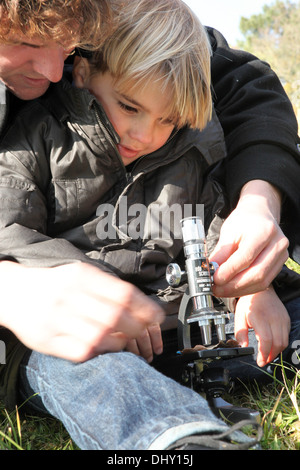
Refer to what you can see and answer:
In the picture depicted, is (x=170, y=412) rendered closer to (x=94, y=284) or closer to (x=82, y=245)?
(x=94, y=284)

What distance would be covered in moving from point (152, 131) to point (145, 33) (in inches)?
15.2

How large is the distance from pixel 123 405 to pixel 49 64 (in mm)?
1278

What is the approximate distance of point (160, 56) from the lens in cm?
221

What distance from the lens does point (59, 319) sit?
1453mm

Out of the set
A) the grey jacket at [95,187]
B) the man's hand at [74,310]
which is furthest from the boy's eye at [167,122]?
the man's hand at [74,310]

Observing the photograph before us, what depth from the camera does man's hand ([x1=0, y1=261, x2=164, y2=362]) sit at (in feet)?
4.55

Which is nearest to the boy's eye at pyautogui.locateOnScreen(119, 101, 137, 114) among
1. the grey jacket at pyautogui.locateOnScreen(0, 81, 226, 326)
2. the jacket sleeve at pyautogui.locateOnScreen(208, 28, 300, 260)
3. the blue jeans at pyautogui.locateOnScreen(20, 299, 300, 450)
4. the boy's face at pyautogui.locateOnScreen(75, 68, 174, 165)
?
the boy's face at pyautogui.locateOnScreen(75, 68, 174, 165)

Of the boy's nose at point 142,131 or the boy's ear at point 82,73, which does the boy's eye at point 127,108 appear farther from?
the boy's ear at point 82,73

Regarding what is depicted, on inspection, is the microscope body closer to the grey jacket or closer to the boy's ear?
the grey jacket

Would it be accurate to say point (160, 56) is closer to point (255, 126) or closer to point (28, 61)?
point (28, 61)

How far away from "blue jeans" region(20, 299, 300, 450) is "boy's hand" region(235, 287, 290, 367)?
30.1 inches

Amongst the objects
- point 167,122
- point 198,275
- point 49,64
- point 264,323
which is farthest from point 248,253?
point 49,64

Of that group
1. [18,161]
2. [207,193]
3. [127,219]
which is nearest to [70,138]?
[18,161]

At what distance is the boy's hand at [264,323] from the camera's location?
7.27ft
